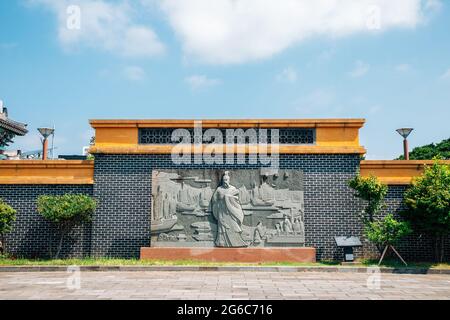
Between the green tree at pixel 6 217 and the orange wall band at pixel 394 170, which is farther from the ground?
the orange wall band at pixel 394 170

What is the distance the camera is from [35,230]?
1280cm

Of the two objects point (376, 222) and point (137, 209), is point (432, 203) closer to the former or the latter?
point (376, 222)

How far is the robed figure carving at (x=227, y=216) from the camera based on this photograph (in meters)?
12.3

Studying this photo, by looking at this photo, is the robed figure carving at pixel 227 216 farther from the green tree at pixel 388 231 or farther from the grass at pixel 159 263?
the green tree at pixel 388 231

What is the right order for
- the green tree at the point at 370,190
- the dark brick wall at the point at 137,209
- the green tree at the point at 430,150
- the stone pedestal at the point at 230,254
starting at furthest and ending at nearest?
the green tree at the point at 430,150
the dark brick wall at the point at 137,209
the stone pedestal at the point at 230,254
the green tree at the point at 370,190

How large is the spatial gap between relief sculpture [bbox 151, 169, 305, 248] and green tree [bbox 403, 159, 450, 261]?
10.1 feet

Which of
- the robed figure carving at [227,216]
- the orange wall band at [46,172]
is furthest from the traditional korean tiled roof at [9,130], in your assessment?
the robed figure carving at [227,216]

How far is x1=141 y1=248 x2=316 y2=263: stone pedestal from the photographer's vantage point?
39.9ft

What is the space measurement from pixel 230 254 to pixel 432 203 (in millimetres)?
5528

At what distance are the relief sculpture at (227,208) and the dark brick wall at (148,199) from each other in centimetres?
30

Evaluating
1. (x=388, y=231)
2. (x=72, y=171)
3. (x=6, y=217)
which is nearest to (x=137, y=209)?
(x=72, y=171)

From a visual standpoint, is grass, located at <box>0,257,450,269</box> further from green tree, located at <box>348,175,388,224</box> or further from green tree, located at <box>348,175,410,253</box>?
green tree, located at <box>348,175,388,224</box>

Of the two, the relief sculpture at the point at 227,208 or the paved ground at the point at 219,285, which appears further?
the relief sculpture at the point at 227,208

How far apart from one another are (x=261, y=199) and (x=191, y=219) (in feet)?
6.80
